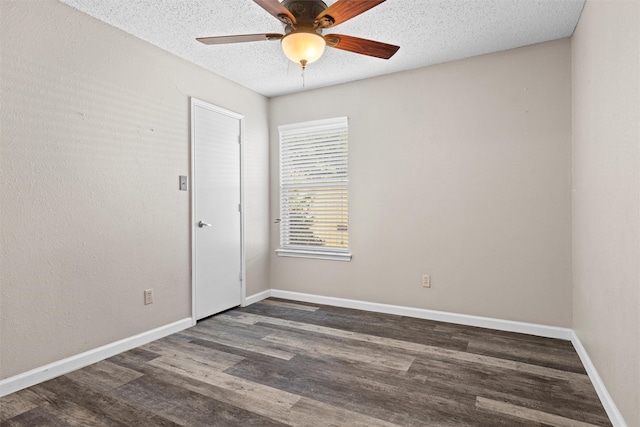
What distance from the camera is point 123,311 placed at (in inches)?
110

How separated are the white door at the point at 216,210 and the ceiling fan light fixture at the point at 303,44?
5.25 ft

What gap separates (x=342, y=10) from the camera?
1943 millimetres

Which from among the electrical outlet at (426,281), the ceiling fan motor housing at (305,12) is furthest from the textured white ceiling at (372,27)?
the electrical outlet at (426,281)

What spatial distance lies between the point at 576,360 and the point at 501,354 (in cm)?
50

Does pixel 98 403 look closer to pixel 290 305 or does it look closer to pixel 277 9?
pixel 290 305

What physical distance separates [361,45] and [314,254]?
2474 mm

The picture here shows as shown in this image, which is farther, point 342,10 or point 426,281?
point 426,281

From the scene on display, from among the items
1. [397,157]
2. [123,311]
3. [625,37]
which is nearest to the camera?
[625,37]

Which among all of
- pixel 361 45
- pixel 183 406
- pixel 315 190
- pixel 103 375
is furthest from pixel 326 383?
pixel 315 190

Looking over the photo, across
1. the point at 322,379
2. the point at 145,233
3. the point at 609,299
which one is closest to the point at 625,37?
the point at 609,299

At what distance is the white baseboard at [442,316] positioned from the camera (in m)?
3.02

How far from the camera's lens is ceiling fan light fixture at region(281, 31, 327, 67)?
6.91 ft

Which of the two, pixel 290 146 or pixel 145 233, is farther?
pixel 290 146

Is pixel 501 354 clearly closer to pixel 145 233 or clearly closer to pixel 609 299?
pixel 609 299
